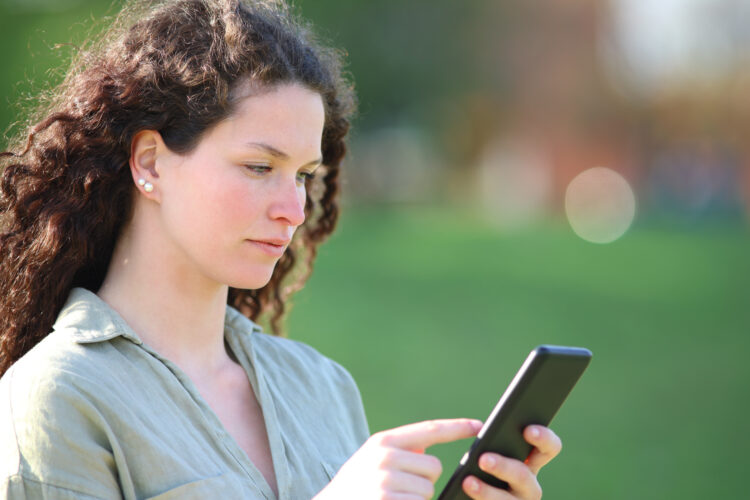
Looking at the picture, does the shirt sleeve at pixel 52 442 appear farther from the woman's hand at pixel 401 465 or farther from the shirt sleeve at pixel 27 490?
the woman's hand at pixel 401 465

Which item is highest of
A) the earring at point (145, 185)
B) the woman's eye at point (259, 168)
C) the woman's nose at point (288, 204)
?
the woman's eye at point (259, 168)

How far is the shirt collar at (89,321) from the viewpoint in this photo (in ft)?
6.76

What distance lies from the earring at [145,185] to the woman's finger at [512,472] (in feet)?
3.26

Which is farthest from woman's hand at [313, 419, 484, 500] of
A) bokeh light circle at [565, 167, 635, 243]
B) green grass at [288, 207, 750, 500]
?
bokeh light circle at [565, 167, 635, 243]

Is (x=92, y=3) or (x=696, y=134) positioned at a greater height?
(x=92, y=3)

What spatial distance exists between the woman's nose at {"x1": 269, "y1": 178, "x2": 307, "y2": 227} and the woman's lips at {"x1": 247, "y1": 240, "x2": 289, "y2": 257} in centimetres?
5

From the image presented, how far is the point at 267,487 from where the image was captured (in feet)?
7.03

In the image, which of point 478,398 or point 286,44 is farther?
point 478,398

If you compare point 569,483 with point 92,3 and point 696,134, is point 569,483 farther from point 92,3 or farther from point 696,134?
point 696,134

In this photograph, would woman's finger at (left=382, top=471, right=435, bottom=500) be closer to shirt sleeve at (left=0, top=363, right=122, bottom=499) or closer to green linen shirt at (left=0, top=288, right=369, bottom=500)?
green linen shirt at (left=0, top=288, right=369, bottom=500)

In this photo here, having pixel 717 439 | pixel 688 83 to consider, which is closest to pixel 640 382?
pixel 717 439

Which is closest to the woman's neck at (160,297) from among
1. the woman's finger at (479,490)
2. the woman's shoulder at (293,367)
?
the woman's shoulder at (293,367)

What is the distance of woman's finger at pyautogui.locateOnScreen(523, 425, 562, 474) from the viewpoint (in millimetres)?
1897

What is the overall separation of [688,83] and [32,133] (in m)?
40.5
